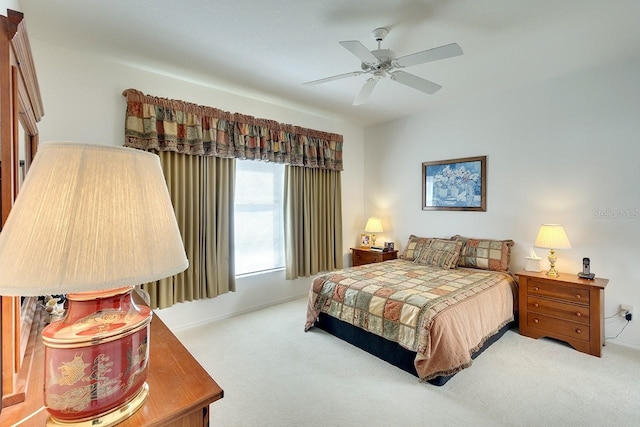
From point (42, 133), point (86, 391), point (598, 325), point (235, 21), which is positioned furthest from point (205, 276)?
point (598, 325)

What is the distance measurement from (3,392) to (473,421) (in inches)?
90.3

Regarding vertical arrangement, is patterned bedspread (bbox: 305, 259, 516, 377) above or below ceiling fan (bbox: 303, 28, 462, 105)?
below

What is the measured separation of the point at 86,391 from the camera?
72 cm

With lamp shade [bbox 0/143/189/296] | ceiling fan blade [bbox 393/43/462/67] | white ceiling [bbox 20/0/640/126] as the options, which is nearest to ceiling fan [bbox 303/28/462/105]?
ceiling fan blade [bbox 393/43/462/67]

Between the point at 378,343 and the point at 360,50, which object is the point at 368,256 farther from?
the point at 360,50

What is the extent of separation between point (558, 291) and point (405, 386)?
6.21 ft

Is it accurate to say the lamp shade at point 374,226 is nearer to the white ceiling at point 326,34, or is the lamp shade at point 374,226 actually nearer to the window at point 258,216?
the window at point 258,216

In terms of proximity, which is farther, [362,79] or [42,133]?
[362,79]

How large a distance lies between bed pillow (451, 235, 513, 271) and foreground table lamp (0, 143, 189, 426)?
366cm

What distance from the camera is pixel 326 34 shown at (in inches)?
94.1

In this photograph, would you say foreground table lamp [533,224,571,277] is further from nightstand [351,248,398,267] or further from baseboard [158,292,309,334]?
baseboard [158,292,309,334]

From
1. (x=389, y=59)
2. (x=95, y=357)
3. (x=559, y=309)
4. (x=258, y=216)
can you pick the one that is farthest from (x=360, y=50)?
(x=559, y=309)

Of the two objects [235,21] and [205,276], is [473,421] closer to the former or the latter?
[205,276]

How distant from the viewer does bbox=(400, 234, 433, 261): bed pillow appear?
13.5 ft
